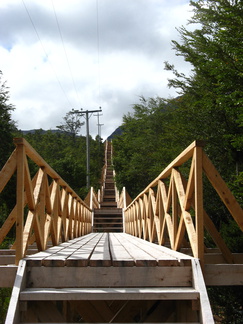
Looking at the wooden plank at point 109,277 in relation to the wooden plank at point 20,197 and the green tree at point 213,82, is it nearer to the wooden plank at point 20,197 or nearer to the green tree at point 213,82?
the wooden plank at point 20,197

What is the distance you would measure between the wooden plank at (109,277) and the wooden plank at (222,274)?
0.72 feet

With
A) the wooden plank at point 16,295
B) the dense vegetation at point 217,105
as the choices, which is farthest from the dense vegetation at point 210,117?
the wooden plank at point 16,295

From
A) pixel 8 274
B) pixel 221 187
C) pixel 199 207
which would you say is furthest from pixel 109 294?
pixel 221 187

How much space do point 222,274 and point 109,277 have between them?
93 cm

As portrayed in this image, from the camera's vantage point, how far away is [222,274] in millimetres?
3332

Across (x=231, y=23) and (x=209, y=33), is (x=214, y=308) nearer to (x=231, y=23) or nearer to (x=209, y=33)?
(x=231, y=23)

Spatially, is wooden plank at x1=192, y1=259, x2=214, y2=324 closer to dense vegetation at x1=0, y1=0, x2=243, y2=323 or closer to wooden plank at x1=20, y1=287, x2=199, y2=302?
wooden plank at x1=20, y1=287, x2=199, y2=302

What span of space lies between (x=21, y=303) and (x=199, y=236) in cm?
143

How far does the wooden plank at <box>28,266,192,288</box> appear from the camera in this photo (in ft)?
10.2

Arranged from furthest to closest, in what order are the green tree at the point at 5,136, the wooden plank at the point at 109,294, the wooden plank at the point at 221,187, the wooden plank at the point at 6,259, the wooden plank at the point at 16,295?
1. the green tree at the point at 5,136
2. the wooden plank at the point at 6,259
3. the wooden plank at the point at 221,187
4. the wooden plank at the point at 109,294
5. the wooden plank at the point at 16,295

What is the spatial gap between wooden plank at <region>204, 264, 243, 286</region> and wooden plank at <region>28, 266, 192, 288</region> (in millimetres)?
219

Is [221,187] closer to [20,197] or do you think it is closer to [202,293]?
[202,293]

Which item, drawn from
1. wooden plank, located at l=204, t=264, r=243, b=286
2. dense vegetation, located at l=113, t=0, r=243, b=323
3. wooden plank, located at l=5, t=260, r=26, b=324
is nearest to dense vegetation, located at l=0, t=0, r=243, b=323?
dense vegetation, located at l=113, t=0, r=243, b=323

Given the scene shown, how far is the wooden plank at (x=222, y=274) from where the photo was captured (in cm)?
329
